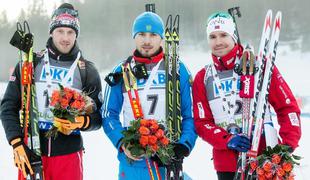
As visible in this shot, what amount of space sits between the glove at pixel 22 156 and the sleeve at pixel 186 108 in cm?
113

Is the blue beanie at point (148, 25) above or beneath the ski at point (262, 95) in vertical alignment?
above

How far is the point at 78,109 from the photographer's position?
299 cm

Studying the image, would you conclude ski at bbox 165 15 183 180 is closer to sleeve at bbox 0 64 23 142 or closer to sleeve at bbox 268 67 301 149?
sleeve at bbox 268 67 301 149

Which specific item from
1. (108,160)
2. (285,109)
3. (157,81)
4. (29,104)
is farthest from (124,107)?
(108,160)

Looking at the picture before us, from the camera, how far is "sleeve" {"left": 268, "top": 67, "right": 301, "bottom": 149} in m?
2.92

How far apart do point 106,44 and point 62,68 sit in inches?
682

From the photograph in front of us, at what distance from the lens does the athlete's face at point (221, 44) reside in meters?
3.15

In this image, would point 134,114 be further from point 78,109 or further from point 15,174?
point 15,174

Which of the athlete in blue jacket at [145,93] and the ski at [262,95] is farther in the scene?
the athlete in blue jacket at [145,93]

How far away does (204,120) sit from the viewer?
3113 millimetres

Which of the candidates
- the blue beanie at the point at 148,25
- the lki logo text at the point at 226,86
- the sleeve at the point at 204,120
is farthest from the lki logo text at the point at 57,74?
the lki logo text at the point at 226,86

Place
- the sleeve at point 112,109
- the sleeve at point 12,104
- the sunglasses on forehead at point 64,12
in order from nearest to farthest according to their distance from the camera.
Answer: the sleeve at point 112,109, the sleeve at point 12,104, the sunglasses on forehead at point 64,12

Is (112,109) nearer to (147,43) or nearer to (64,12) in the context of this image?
(147,43)

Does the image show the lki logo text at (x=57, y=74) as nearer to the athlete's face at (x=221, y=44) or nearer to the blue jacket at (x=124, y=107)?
the blue jacket at (x=124, y=107)
